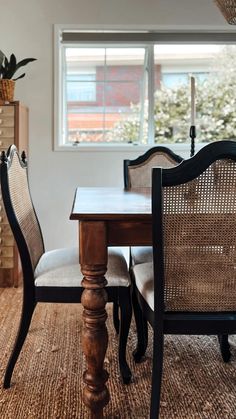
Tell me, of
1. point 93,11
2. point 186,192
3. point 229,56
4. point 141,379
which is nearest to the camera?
point 186,192

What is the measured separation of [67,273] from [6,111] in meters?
1.66

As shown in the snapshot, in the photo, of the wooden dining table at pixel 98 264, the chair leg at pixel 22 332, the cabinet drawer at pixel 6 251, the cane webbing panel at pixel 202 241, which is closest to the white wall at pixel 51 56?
Answer: the cabinet drawer at pixel 6 251

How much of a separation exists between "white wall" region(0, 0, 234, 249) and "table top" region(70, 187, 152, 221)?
127cm

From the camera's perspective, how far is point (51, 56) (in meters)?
3.32

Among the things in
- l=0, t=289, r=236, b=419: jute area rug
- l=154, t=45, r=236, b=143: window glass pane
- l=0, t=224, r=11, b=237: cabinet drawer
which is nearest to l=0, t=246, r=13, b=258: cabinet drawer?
l=0, t=224, r=11, b=237: cabinet drawer

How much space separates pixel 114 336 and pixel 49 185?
1586 mm

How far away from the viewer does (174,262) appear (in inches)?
53.6

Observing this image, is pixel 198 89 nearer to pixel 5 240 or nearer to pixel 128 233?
pixel 5 240

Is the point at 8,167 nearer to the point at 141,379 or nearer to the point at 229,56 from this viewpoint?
the point at 141,379

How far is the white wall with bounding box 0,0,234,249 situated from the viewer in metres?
3.29

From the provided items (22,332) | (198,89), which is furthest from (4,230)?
(198,89)

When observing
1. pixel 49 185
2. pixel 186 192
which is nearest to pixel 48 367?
pixel 186 192

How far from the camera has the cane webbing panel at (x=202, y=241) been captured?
4.25 ft

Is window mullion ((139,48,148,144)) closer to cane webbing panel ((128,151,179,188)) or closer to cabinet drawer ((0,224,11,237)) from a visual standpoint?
cane webbing panel ((128,151,179,188))
